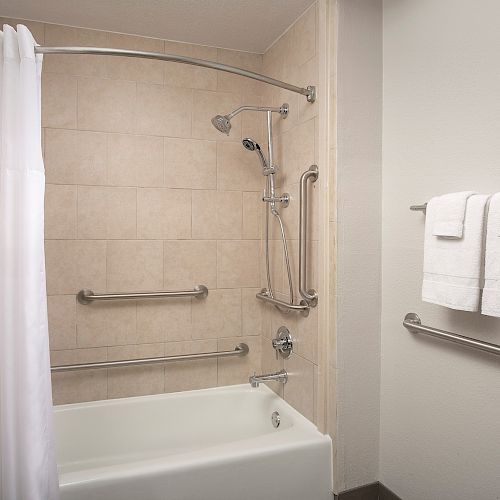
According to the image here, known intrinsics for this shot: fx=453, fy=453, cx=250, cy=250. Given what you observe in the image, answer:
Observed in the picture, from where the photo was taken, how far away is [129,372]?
7.86ft

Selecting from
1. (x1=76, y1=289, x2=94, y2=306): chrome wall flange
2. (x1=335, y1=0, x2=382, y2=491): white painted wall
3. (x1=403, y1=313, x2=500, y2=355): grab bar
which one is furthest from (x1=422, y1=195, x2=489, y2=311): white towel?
(x1=76, y1=289, x2=94, y2=306): chrome wall flange

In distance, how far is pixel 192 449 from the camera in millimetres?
2348

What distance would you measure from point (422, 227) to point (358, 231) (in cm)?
28

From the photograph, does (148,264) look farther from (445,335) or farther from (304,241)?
(445,335)

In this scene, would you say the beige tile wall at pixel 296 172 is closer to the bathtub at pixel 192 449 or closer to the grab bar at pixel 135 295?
the bathtub at pixel 192 449

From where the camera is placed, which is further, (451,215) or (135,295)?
(135,295)

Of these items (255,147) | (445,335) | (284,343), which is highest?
(255,147)

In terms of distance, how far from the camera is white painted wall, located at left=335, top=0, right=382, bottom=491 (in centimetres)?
188

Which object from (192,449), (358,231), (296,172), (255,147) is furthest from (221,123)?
(192,449)

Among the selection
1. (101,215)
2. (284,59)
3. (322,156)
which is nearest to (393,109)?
(322,156)

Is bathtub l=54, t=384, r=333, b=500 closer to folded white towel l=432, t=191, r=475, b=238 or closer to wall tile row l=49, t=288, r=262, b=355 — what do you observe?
wall tile row l=49, t=288, r=262, b=355

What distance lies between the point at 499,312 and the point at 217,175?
1.63m

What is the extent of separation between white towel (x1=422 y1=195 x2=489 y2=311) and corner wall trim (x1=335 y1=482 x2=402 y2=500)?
94 cm

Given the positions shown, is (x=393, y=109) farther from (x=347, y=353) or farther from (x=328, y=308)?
(x=347, y=353)
